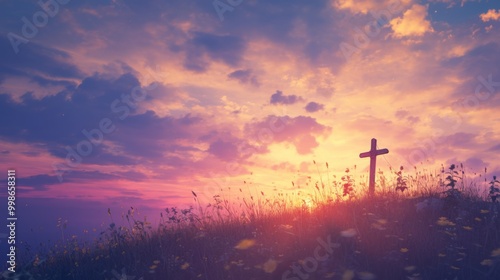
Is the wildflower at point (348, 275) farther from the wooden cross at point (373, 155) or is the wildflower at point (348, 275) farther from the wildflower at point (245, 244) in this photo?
the wooden cross at point (373, 155)

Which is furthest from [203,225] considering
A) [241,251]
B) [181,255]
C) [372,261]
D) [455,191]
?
[455,191]

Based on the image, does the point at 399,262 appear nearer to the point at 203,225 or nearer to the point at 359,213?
the point at 359,213

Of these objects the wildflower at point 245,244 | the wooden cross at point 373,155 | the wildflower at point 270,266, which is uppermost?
the wooden cross at point 373,155

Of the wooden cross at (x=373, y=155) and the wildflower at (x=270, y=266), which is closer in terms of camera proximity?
the wildflower at (x=270, y=266)

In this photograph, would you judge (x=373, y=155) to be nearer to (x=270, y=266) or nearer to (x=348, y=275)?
(x=270, y=266)

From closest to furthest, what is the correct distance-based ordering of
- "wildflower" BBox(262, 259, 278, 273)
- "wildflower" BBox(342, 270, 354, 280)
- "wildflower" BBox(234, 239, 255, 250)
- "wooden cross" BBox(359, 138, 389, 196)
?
"wildflower" BBox(342, 270, 354, 280)
"wildflower" BBox(262, 259, 278, 273)
"wildflower" BBox(234, 239, 255, 250)
"wooden cross" BBox(359, 138, 389, 196)

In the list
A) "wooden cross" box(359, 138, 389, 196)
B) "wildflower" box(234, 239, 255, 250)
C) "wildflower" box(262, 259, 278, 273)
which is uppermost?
"wooden cross" box(359, 138, 389, 196)

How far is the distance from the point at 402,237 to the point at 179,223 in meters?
5.70

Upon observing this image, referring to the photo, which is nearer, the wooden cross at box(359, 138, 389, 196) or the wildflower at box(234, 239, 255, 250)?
the wildflower at box(234, 239, 255, 250)

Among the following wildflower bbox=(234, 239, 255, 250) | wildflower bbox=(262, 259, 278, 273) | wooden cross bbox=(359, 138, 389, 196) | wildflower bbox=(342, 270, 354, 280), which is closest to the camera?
wildflower bbox=(342, 270, 354, 280)

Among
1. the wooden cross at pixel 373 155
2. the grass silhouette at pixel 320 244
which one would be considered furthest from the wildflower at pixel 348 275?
the wooden cross at pixel 373 155

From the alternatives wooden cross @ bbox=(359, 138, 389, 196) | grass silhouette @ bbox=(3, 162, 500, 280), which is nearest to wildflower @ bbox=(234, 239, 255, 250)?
grass silhouette @ bbox=(3, 162, 500, 280)

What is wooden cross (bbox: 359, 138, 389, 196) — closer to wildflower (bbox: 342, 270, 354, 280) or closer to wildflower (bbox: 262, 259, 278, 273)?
wildflower (bbox: 262, 259, 278, 273)

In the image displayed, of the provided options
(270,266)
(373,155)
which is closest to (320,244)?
(270,266)
